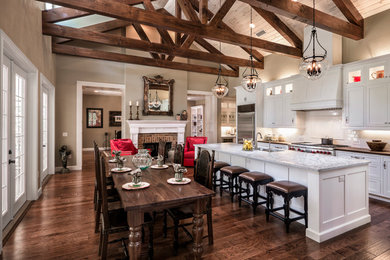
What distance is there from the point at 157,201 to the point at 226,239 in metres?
1.22

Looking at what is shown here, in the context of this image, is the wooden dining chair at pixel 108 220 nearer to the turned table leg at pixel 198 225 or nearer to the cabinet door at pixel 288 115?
the turned table leg at pixel 198 225

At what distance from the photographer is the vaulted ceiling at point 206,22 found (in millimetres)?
3566

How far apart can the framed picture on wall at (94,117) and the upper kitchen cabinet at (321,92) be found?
9.30 m

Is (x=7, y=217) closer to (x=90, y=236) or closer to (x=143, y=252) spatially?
(x=90, y=236)

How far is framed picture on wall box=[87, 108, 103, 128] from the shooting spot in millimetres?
11203

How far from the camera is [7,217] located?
2.84 meters

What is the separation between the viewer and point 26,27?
3.30m

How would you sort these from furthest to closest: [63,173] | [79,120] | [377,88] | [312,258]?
1. [79,120]
2. [63,173]
3. [377,88]
4. [312,258]

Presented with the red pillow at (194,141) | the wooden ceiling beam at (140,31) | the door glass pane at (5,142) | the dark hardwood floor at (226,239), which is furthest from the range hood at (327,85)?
the door glass pane at (5,142)

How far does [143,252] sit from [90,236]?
2.65 feet

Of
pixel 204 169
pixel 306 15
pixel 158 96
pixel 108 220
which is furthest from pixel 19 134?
pixel 306 15

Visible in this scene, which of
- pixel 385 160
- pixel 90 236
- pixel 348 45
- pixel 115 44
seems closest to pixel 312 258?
pixel 90 236

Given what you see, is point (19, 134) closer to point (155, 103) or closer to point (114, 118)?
point (155, 103)

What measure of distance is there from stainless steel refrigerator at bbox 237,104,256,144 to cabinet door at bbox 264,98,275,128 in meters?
0.36
